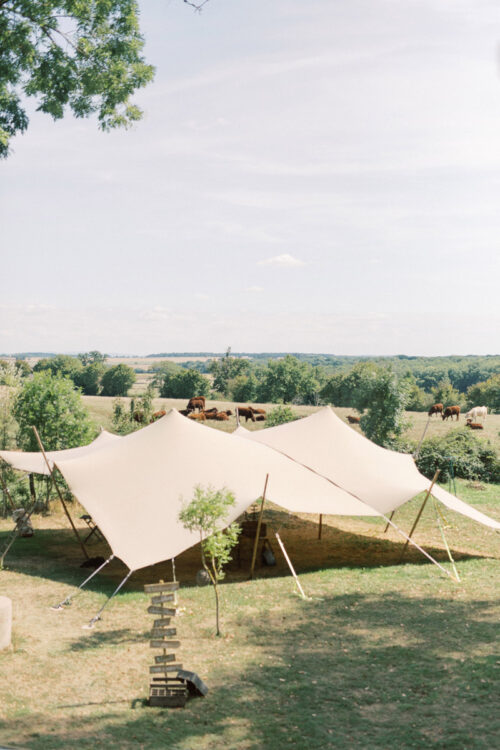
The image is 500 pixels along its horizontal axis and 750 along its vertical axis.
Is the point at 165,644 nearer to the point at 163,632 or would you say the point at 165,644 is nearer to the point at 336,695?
the point at 163,632

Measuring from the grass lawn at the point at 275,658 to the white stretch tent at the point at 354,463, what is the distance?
4.52 feet

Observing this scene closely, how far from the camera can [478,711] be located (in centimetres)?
690

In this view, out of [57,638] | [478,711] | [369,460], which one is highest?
[369,460]


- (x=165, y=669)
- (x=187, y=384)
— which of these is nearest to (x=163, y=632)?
(x=165, y=669)

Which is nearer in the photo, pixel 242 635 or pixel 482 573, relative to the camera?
pixel 242 635

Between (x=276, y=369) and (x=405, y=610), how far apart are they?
83.6 metres

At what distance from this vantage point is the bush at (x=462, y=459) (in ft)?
83.7

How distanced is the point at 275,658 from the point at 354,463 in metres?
6.79

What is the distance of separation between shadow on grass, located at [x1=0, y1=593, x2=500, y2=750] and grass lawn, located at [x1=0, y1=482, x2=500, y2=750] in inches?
0.8

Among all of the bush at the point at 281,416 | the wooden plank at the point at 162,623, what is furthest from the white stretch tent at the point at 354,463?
the bush at the point at 281,416

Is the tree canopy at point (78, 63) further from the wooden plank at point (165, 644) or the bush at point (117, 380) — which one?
the bush at point (117, 380)

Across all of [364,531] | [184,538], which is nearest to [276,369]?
[364,531]

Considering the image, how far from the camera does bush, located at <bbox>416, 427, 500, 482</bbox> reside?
83.7 feet

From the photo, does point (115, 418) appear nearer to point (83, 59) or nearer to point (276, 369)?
point (83, 59)
